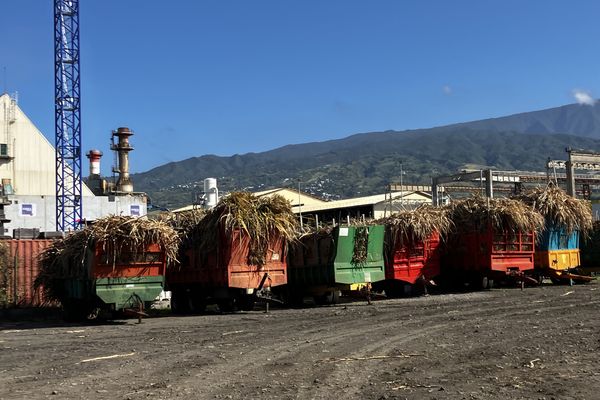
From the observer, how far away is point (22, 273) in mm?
24188

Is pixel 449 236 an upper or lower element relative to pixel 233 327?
upper

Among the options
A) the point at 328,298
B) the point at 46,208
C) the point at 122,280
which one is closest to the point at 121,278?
the point at 122,280

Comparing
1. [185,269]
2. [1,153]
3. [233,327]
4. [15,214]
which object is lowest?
[233,327]

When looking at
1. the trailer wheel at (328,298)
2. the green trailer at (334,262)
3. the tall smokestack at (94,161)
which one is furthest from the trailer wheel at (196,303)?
the tall smokestack at (94,161)

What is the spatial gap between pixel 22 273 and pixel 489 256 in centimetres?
1628

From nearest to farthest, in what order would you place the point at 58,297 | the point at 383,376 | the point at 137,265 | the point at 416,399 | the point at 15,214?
the point at 416,399
the point at 383,376
the point at 137,265
the point at 58,297
the point at 15,214

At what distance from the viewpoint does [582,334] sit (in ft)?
42.1

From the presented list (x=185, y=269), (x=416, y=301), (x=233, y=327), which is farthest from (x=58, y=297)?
(x=416, y=301)

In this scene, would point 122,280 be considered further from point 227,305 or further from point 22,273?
point 22,273

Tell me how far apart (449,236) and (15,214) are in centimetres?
4646

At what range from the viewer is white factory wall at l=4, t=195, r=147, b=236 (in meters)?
61.2

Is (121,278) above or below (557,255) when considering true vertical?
below

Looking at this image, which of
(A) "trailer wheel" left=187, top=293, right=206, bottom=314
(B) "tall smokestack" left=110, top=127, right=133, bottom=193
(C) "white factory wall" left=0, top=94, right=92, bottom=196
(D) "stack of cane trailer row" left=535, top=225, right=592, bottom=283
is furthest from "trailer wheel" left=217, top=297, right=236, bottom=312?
(B) "tall smokestack" left=110, top=127, right=133, bottom=193

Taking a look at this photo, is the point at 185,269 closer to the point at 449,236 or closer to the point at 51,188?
the point at 449,236
